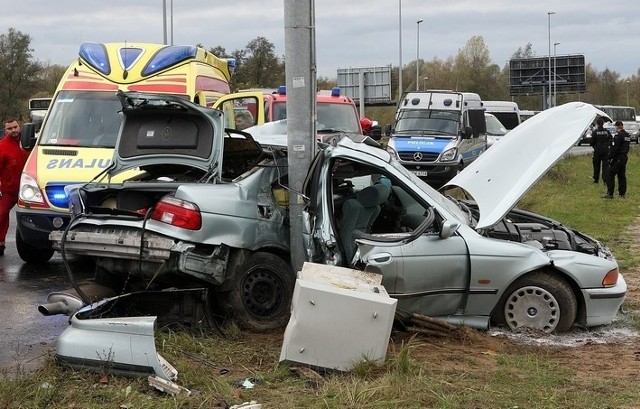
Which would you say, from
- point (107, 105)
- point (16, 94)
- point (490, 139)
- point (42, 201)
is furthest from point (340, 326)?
point (16, 94)

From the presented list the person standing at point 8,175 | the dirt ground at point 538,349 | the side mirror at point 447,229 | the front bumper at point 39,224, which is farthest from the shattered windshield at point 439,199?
the person standing at point 8,175

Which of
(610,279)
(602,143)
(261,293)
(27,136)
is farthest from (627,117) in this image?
(261,293)

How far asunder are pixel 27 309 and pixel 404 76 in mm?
67865

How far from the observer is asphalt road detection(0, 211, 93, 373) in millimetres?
5984

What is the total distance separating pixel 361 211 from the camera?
6699 millimetres

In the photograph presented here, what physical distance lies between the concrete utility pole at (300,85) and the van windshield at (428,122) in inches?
547

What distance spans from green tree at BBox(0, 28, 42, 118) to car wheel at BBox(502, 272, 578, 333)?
44708 millimetres

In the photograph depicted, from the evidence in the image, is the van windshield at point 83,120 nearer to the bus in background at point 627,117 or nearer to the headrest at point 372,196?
the headrest at point 372,196

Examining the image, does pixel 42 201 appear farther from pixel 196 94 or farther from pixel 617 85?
pixel 617 85

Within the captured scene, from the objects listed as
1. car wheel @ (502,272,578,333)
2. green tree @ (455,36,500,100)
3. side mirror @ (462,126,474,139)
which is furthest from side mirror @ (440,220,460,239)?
green tree @ (455,36,500,100)

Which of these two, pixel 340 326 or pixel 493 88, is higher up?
pixel 493 88

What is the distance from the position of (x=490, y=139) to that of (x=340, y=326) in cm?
2147

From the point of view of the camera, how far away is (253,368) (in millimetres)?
5500

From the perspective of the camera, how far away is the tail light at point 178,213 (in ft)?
19.9
